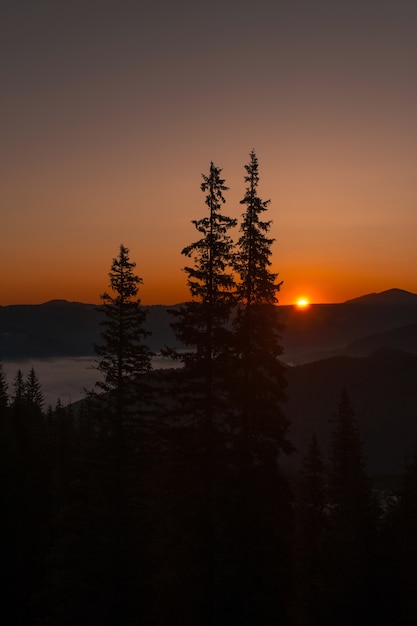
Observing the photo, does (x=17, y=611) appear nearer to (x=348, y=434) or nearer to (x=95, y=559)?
(x=95, y=559)

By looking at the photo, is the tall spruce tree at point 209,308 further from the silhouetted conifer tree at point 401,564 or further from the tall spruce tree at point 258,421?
the silhouetted conifer tree at point 401,564

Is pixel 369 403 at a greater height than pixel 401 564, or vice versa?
pixel 401 564

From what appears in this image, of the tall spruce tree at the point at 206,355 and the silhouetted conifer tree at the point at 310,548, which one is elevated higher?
the tall spruce tree at the point at 206,355

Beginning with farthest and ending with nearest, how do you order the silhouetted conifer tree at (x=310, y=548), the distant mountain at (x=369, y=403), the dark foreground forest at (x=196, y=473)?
the distant mountain at (x=369, y=403)
the silhouetted conifer tree at (x=310, y=548)
the dark foreground forest at (x=196, y=473)

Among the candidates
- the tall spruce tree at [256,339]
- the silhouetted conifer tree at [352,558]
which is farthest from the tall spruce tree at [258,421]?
the silhouetted conifer tree at [352,558]

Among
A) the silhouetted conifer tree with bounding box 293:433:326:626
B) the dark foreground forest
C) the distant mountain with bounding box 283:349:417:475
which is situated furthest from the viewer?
the distant mountain with bounding box 283:349:417:475

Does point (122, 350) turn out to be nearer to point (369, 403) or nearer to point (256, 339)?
point (256, 339)

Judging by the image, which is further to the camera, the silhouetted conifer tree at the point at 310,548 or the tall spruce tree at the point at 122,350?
the silhouetted conifer tree at the point at 310,548

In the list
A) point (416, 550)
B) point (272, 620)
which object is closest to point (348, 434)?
point (416, 550)

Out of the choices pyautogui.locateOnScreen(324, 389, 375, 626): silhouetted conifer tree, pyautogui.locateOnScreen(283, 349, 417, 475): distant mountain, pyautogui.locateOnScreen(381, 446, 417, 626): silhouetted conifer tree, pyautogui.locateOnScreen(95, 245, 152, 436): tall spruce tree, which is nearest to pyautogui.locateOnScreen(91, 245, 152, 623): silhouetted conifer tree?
pyautogui.locateOnScreen(95, 245, 152, 436): tall spruce tree

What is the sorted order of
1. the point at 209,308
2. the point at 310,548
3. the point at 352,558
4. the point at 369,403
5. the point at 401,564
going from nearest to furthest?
the point at 209,308, the point at 352,558, the point at 401,564, the point at 310,548, the point at 369,403

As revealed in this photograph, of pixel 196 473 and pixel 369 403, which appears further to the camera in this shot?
pixel 369 403

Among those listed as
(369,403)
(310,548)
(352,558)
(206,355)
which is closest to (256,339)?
(206,355)

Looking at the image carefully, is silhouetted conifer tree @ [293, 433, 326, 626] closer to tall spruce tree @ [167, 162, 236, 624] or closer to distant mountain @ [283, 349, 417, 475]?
tall spruce tree @ [167, 162, 236, 624]
